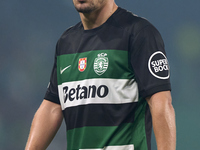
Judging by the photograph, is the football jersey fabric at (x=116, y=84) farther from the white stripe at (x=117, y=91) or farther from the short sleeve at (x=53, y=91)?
the short sleeve at (x=53, y=91)

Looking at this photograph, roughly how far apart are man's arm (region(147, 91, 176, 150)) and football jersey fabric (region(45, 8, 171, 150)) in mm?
44

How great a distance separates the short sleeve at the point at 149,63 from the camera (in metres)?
1.82

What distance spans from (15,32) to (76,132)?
11.5 ft

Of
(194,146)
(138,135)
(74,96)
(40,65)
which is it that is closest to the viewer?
(138,135)

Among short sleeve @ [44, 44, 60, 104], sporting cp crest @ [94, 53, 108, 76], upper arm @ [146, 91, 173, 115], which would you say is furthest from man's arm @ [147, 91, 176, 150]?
short sleeve @ [44, 44, 60, 104]

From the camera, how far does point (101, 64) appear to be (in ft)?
6.42

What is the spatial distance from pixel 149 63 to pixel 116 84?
7.1 inches

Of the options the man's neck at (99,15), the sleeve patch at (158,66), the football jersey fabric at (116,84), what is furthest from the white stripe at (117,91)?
the man's neck at (99,15)

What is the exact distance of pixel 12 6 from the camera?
210 inches

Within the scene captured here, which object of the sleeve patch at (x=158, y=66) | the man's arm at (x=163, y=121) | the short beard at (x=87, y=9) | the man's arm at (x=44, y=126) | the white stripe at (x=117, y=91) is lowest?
the man's arm at (x=44, y=126)

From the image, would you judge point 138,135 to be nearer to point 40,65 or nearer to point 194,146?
point 194,146

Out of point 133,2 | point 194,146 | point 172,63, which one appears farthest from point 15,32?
point 194,146

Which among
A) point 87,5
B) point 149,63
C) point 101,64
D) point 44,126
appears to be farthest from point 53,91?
point 149,63

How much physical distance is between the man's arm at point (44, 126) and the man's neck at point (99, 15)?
1.51 feet
